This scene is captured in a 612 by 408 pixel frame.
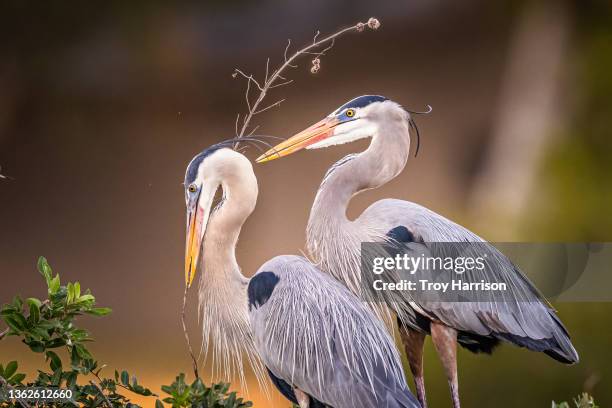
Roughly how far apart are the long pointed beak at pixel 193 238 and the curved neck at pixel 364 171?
14.7 inches

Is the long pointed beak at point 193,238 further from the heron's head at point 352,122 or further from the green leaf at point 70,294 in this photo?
the green leaf at point 70,294

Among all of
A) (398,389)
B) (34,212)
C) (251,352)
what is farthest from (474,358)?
(34,212)

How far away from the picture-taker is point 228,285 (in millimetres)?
2426

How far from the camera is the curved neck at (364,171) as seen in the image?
8.16ft

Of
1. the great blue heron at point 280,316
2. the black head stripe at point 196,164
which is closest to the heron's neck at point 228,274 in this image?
the great blue heron at point 280,316

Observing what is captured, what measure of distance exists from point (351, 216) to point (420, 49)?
0.69 meters

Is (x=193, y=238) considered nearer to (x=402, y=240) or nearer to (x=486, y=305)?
(x=402, y=240)

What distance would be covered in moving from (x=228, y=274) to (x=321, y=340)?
39 centimetres

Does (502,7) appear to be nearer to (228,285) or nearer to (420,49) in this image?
(420,49)

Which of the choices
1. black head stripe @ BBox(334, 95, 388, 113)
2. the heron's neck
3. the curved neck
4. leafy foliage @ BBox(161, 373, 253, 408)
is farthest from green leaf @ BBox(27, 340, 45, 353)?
black head stripe @ BBox(334, 95, 388, 113)

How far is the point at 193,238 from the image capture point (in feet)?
8.21

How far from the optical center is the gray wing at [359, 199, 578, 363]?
2.39 metres

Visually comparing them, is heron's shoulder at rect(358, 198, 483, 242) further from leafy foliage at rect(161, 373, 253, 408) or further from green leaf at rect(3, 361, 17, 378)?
green leaf at rect(3, 361, 17, 378)

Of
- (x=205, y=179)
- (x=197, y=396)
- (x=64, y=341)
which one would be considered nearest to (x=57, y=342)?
(x=64, y=341)
